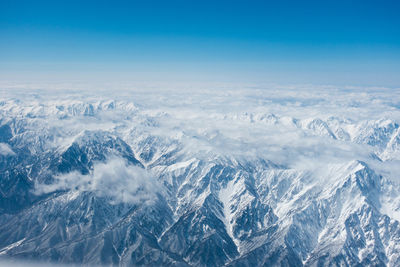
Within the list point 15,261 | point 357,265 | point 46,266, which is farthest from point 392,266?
point 15,261

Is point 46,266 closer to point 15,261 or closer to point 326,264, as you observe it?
point 15,261

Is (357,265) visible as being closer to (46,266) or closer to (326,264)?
(326,264)

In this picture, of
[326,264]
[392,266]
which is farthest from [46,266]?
[392,266]

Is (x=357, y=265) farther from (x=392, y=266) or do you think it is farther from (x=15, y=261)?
(x=15, y=261)

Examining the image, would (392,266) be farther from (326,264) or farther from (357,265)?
(326,264)

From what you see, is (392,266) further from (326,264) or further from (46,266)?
(46,266)

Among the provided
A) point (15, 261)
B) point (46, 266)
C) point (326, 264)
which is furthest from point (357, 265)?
point (15, 261)
